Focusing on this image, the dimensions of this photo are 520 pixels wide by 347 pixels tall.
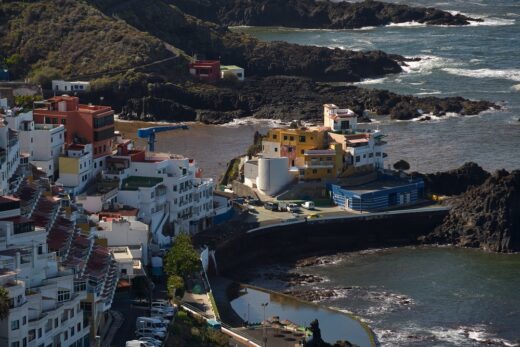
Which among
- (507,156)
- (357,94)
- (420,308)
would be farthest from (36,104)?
(357,94)

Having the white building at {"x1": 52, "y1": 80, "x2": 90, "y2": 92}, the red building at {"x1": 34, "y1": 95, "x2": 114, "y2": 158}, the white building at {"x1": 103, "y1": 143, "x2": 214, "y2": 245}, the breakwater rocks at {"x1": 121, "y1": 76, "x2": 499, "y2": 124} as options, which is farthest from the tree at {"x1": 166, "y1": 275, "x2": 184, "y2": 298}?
the white building at {"x1": 52, "y1": 80, "x2": 90, "y2": 92}

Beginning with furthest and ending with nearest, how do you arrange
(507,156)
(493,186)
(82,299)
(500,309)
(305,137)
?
(507,156) → (305,137) → (493,186) → (500,309) → (82,299)

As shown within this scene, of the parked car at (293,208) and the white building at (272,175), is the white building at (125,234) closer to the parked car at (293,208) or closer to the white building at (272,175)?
the parked car at (293,208)

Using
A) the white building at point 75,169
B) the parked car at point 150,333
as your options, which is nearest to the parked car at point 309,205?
the white building at point 75,169

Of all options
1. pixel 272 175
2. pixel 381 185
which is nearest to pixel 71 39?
pixel 272 175

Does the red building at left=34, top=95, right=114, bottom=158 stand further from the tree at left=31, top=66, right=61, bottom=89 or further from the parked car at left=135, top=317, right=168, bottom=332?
the tree at left=31, top=66, right=61, bottom=89

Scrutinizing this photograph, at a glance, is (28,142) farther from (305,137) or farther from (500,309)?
(500,309)

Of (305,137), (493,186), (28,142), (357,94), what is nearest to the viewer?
(28,142)

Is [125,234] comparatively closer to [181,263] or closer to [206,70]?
[181,263]

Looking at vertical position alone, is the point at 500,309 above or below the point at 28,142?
below

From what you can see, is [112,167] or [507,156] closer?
[112,167]
